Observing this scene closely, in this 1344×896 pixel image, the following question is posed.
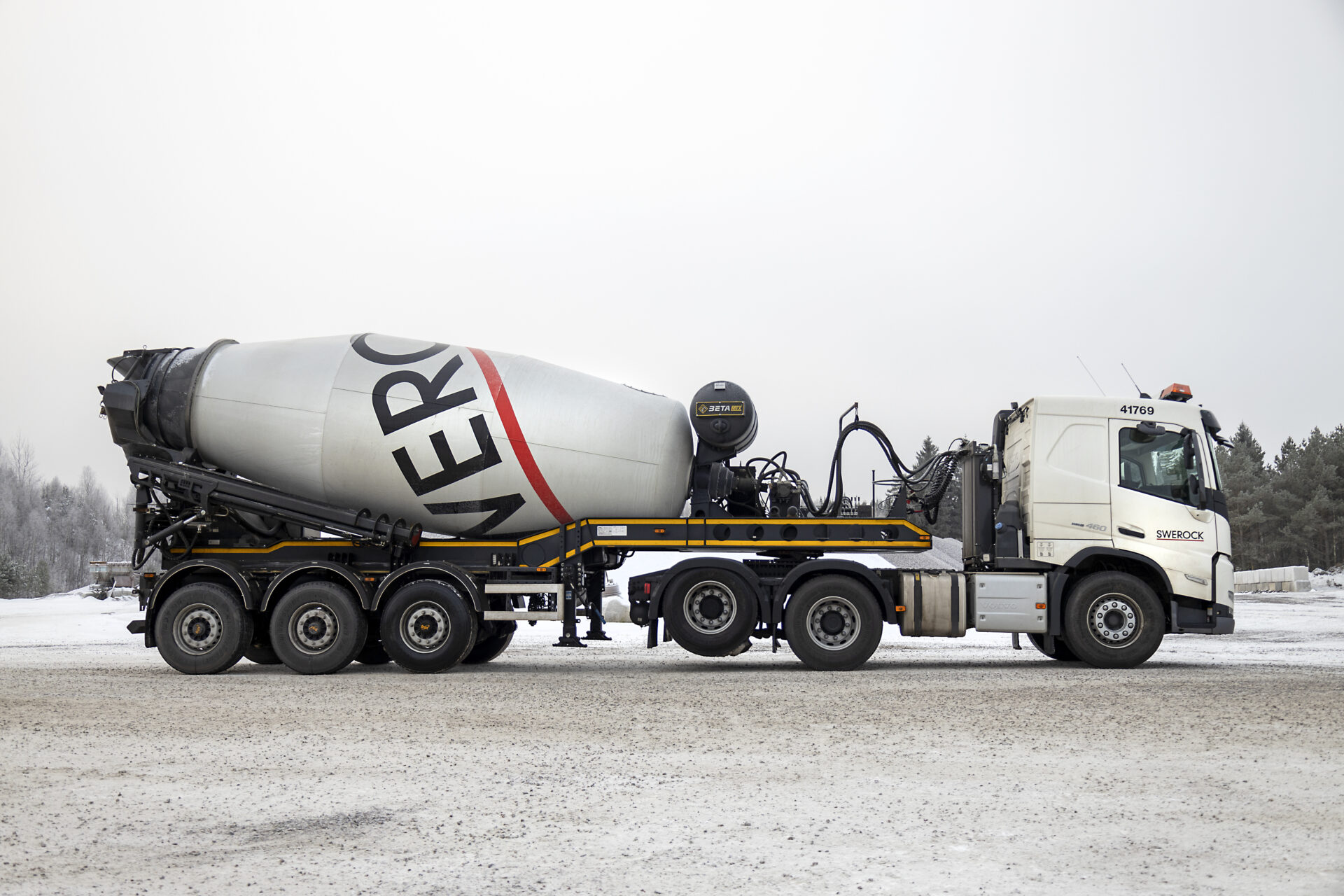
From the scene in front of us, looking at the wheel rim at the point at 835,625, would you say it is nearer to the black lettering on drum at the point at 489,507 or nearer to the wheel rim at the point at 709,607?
the wheel rim at the point at 709,607

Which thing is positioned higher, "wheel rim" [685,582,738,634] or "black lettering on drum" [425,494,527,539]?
"black lettering on drum" [425,494,527,539]

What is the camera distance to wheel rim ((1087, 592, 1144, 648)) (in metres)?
13.3

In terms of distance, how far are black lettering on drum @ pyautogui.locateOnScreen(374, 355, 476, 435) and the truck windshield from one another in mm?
8182

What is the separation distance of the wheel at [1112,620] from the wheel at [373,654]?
9.16 m

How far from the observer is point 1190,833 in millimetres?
5285

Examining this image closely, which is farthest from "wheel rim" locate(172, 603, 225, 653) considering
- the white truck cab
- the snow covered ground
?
the white truck cab

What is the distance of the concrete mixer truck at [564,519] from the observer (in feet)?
43.6

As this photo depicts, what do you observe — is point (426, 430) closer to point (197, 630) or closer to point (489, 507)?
point (489, 507)

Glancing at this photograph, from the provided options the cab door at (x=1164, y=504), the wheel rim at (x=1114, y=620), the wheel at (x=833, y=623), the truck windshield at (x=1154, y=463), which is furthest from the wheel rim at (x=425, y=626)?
the truck windshield at (x=1154, y=463)

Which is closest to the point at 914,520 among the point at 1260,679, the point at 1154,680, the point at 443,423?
the point at 1154,680

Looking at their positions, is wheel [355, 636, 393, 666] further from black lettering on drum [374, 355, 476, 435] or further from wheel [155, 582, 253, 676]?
black lettering on drum [374, 355, 476, 435]

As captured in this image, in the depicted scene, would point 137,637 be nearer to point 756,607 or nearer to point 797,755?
point 756,607

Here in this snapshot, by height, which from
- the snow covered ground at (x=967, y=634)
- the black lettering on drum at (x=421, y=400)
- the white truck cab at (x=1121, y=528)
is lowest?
the snow covered ground at (x=967, y=634)

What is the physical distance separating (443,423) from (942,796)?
8946 mm
